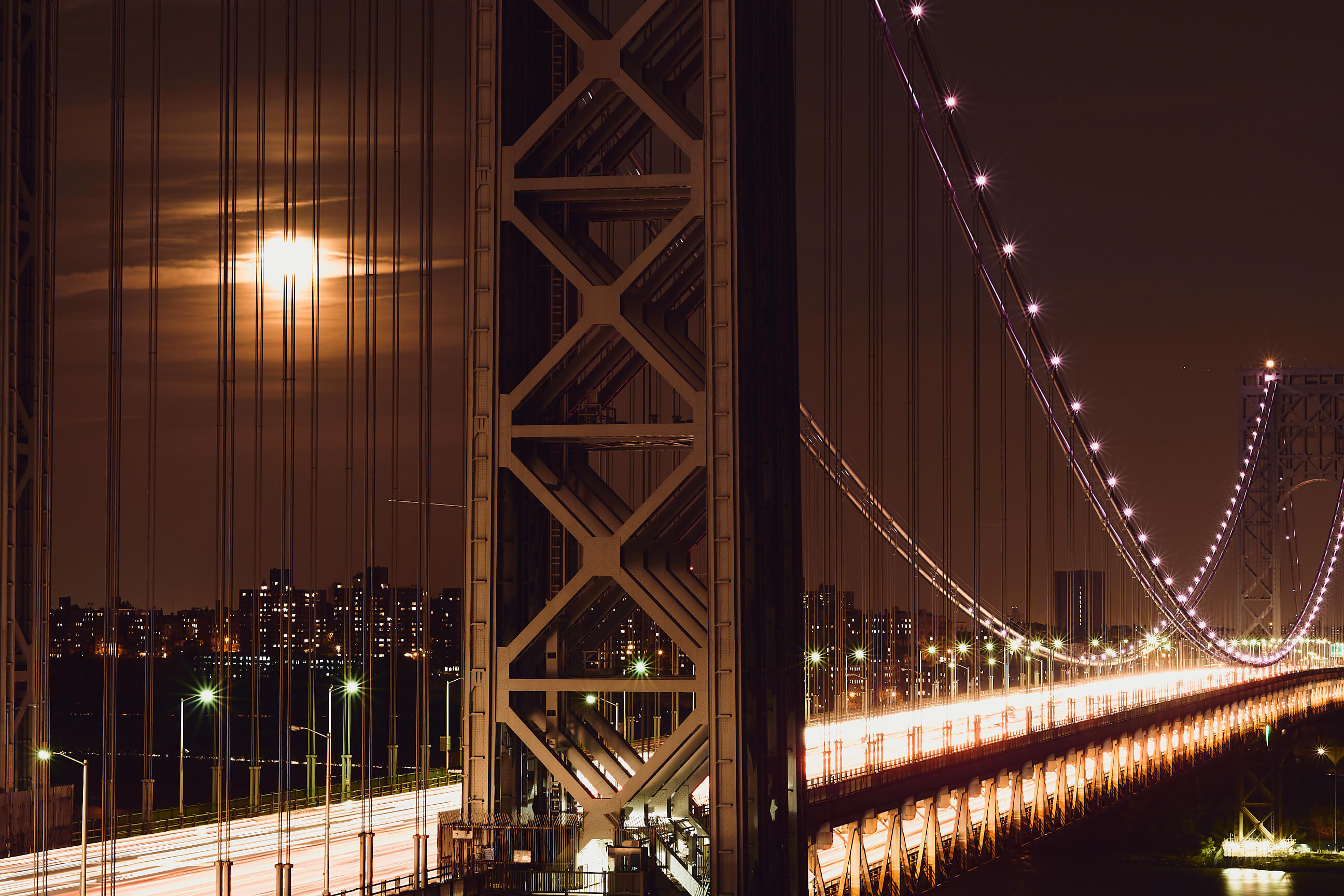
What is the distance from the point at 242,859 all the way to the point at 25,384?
9957 mm

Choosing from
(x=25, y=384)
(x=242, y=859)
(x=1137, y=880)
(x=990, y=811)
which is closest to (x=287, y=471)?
(x=242, y=859)

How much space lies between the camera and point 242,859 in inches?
1073

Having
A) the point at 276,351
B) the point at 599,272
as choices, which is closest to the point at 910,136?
the point at 276,351

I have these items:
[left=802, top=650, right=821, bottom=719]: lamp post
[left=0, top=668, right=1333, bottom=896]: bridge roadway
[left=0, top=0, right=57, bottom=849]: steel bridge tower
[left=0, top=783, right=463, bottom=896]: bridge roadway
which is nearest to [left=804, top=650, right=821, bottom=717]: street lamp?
[left=802, top=650, right=821, bottom=719]: lamp post

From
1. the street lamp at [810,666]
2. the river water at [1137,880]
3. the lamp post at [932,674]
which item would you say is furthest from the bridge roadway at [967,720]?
the river water at [1137,880]

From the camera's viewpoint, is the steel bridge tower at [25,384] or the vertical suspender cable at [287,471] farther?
the steel bridge tower at [25,384]

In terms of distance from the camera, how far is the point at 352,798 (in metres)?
40.3

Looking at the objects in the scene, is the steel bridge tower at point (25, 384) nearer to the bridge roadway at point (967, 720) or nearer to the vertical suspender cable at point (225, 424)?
the vertical suspender cable at point (225, 424)

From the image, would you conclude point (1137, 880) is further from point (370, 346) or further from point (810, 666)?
point (370, 346)

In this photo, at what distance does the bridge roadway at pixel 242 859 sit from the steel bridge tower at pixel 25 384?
260cm

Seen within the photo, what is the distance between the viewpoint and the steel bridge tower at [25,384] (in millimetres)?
31219

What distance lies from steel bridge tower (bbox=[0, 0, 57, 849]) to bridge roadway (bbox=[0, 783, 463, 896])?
2599mm

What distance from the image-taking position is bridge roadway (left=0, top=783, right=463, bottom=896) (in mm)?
24281

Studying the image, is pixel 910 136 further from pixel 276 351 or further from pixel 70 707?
pixel 70 707
